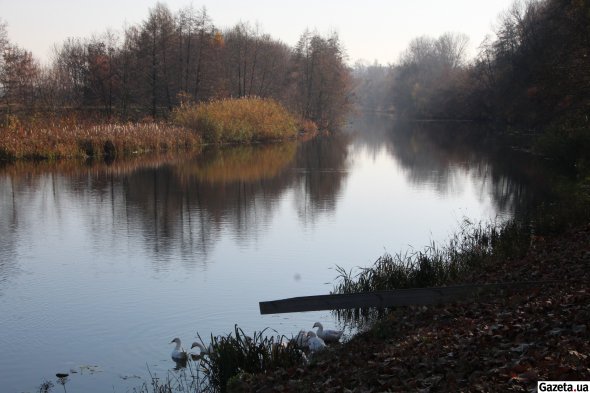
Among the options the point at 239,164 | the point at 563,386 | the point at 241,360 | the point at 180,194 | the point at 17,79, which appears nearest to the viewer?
the point at 563,386

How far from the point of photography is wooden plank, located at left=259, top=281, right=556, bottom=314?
8742mm

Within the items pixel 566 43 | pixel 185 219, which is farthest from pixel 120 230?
pixel 566 43

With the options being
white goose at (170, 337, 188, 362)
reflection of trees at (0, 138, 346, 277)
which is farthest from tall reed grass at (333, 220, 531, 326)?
reflection of trees at (0, 138, 346, 277)

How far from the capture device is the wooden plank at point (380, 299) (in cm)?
874

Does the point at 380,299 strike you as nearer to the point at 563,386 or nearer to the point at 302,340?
the point at 302,340

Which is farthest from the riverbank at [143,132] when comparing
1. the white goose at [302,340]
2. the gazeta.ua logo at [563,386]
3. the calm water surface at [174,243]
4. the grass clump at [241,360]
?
the gazeta.ua logo at [563,386]

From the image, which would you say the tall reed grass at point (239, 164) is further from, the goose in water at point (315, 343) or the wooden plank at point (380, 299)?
the wooden plank at point (380, 299)

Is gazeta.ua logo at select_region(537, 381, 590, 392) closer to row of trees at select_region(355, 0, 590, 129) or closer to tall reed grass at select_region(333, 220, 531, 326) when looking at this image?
tall reed grass at select_region(333, 220, 531, 326)

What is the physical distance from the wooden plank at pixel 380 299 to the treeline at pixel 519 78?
18332 millimetres

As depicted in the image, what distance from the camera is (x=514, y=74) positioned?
57188mm

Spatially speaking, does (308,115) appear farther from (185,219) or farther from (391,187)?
(185,219)

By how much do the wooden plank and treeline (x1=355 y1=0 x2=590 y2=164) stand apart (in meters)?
18.3

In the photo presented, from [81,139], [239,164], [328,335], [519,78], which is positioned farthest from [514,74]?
[328,335]

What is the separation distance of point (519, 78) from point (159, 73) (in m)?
28.2
